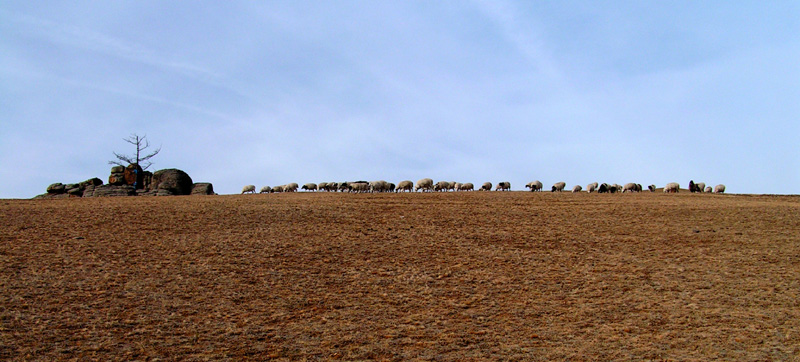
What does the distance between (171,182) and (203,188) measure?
89.5 inches

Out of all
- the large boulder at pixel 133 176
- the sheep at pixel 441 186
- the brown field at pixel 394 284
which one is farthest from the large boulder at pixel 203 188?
the sheep at pixel 441 186

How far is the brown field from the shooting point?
1373 cm

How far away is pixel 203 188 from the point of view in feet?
142

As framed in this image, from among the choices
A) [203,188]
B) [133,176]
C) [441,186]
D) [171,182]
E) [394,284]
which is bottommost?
[394,284]

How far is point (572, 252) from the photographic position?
22969 mm

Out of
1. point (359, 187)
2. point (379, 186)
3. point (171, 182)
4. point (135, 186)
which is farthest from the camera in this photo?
point (379, 186)

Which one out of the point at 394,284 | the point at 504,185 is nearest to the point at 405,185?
the point at 504,185

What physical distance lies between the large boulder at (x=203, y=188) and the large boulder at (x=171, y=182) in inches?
13.6

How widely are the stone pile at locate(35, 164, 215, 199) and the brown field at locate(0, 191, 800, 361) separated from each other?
889cm

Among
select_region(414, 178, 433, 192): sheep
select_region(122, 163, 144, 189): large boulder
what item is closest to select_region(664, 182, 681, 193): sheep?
select_region(414, 178, 433, 192): sheep

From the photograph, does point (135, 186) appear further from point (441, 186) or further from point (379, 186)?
point (441, 186)

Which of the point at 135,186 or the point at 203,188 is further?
the point at 203,188

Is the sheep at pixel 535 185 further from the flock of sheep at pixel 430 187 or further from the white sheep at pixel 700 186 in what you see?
the white sheep at pixel 700 186

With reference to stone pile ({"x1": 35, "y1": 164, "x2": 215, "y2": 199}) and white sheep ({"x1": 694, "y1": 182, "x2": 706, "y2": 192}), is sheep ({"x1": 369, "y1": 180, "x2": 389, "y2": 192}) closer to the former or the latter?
stone pile ({"x1": 35, "y1": 164, "x2": 215, "y2": 199})
